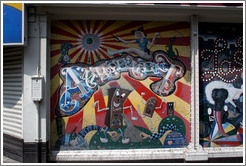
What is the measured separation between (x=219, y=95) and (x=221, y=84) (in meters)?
0.32

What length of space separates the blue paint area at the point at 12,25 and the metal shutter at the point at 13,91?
457 millimetres

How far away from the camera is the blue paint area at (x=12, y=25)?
4957mm

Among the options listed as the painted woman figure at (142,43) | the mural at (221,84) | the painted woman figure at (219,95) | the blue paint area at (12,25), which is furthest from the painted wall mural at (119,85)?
the blue paint area at (12,25)

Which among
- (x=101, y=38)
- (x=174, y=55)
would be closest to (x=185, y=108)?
(x=174, y=55)

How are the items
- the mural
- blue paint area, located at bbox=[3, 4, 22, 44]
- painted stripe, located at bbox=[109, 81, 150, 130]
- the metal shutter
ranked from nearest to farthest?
blue paint area, located at bbox=[3, 4, 22, 44], the metal shutter, painted stripe, located at bbox=[109, 81, 150, 130], the mural

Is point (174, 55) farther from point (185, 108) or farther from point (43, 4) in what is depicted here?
point (43, 4)

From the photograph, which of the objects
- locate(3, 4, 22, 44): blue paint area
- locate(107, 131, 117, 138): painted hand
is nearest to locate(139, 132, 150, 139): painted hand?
locate(107, 131, 117, 138): painted hand

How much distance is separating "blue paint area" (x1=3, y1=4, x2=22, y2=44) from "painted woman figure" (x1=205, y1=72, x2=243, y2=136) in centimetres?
522

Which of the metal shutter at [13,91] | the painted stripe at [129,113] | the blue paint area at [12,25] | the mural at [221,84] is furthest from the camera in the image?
the mural at [221,84]

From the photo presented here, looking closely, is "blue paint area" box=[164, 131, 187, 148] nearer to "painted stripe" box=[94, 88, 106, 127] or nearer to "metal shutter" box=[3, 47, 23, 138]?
"painted stripe" box=[94, 88, 106, 127]

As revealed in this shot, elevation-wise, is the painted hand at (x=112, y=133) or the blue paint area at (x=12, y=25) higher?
the blue paint area at (x=12, y=25)

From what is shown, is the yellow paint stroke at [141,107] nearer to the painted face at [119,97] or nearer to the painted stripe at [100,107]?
the painted face at [119,97]

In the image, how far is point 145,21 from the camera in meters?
5.66

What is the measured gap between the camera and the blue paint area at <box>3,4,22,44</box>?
16.3ft
